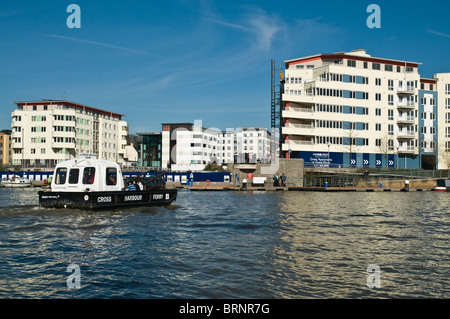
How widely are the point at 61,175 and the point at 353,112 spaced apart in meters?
61.7

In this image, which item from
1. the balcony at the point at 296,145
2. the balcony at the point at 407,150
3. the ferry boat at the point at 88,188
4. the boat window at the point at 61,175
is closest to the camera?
the ferry boat at the point at 88,188

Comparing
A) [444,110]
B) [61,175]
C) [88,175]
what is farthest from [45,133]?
[444,110]

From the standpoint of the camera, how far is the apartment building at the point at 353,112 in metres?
71.4

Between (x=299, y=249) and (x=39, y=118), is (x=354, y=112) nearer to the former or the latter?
(x=299, y=249)

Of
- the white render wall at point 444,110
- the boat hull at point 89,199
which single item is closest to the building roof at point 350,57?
the white render wall at point 444,110

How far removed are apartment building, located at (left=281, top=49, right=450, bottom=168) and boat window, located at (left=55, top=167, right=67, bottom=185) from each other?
50.7 meters

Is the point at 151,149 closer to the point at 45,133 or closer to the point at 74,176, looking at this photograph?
the point at 45,133

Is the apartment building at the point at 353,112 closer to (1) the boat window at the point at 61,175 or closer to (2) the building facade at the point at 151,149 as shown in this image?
(1) the boat window at the point at 61,175

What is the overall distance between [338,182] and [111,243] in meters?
47.5

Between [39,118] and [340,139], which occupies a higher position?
[39,118]

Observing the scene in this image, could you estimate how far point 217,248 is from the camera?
13141 mm

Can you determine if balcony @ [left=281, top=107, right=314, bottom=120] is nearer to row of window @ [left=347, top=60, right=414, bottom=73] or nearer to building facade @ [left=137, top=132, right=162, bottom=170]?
row of window @ [left=347, top=60, right=414, bottom=73]

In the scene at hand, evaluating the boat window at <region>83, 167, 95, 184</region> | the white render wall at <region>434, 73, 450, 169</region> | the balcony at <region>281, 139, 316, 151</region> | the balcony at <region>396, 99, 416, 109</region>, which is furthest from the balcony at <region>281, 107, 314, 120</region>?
the boat window at <region>83, 167, 95, 184</region>
